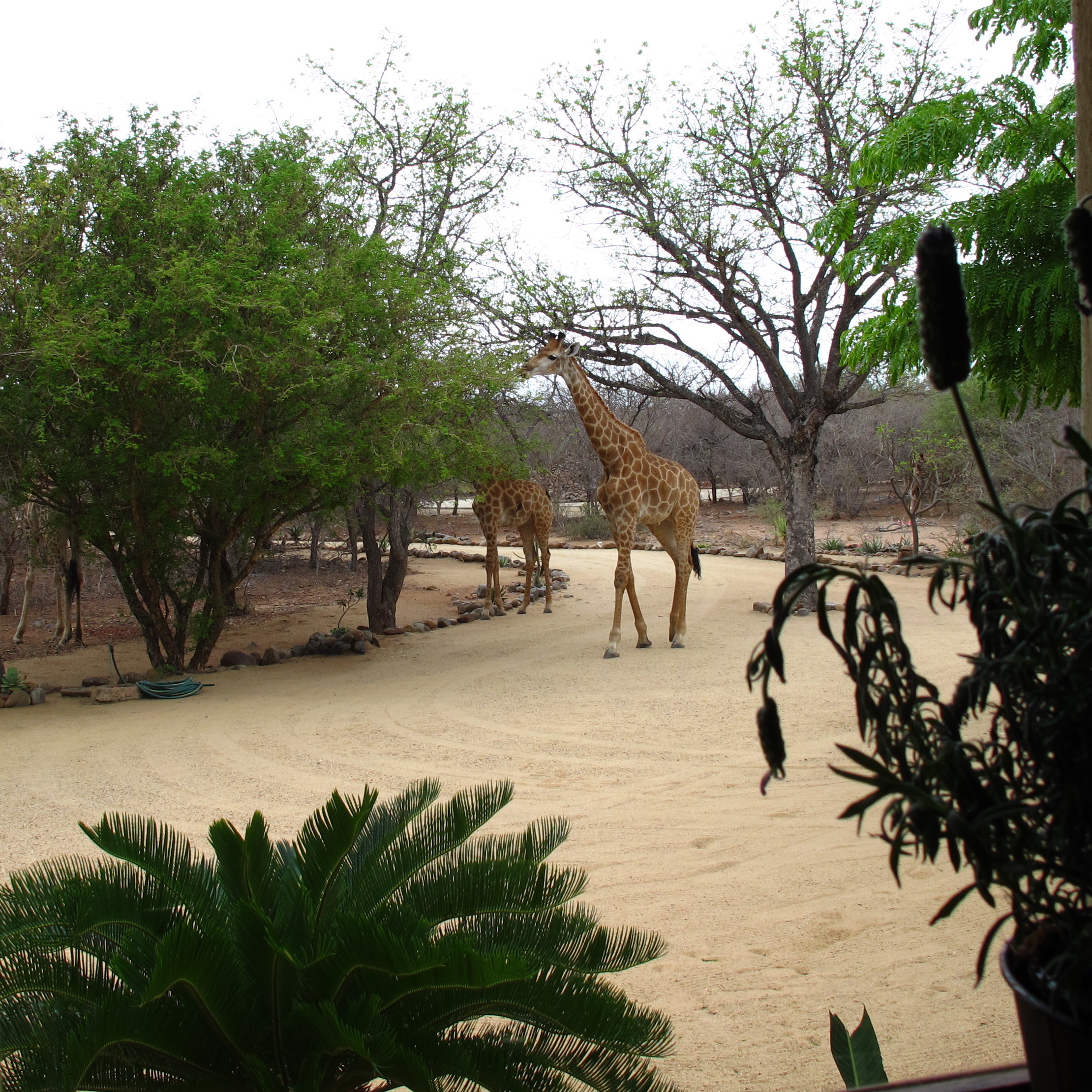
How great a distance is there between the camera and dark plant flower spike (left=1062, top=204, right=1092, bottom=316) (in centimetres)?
120

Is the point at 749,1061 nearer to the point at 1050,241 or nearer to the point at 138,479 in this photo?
the point at 1050,241

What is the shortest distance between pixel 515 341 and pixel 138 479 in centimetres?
571

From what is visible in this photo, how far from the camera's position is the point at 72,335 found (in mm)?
7641

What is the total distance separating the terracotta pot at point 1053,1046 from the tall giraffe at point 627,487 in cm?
963

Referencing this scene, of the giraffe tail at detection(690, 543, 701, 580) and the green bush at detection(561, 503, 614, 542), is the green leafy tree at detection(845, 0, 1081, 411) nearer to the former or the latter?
the giraffe tail at detection(690, 543, 701, 580)

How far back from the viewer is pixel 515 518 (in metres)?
14.8

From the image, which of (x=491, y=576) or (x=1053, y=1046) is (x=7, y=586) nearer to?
(x=491, y=576)

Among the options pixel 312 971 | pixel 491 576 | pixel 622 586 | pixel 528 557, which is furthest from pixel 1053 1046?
pixel 528 557

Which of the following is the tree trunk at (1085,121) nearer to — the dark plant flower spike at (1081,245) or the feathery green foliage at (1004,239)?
the dark plant flower spike at (1081,245)

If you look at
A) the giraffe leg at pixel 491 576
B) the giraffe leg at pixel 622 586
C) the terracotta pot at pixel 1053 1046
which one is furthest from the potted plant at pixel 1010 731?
the giraffe leg at pixel 491 576

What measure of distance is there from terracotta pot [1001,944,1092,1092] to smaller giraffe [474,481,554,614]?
13.1m

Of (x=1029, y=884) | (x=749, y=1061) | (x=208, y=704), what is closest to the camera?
(x=1029, y=884)

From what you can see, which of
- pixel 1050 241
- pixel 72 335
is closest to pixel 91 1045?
pixel 1050 241

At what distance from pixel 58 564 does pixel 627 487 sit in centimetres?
804
